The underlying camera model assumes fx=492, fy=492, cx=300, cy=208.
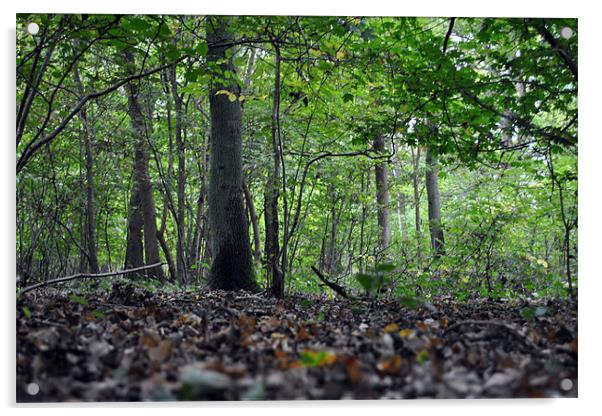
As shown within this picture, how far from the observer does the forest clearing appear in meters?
1.85

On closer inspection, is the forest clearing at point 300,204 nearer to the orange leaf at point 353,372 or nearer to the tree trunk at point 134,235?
the orange leaf at point 353,372

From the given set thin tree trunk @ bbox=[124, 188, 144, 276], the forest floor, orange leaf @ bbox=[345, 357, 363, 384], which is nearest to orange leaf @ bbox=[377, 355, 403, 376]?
the forest floor

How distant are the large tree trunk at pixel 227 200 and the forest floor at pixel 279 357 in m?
2.06

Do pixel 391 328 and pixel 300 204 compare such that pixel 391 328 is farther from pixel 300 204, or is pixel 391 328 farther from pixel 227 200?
pixel 227 200

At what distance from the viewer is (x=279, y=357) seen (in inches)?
75.3

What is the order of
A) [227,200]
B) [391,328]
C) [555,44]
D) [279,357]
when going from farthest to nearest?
[227,200] < [555,44] < [391,328] < [279,357]

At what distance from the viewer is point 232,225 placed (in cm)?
504

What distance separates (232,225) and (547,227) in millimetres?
3115

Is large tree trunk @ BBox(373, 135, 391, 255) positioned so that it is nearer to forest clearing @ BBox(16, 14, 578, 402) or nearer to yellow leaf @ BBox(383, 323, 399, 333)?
forest clearing @ BBox(16, 14, 578, 402)

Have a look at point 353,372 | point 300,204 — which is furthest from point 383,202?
point 353,372

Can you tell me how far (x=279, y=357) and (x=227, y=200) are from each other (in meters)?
3.30

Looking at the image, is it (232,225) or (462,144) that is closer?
(462,144)
